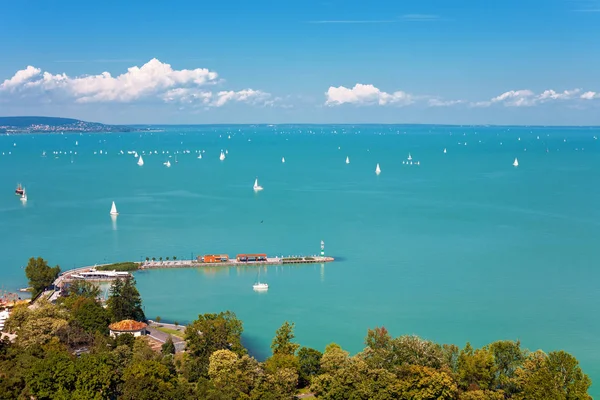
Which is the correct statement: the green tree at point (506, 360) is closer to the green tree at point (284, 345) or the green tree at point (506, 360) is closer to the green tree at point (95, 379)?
the green tree at point (284, 345)

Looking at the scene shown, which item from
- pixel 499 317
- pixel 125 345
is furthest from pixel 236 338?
pixel 499 317

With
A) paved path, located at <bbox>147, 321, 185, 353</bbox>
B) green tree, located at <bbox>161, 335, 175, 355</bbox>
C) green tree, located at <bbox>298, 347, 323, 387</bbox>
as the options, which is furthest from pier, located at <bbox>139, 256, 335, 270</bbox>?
green tree, located at <bbox>298, 347, 323, 387</bbox>

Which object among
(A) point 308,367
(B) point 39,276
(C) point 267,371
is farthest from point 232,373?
(B) point 39,276

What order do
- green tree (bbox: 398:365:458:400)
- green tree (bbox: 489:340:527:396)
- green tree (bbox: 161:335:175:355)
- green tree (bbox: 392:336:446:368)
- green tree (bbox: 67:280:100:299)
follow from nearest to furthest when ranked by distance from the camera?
green tree (bbox: 398:365:458:400) → green tree (bbox: 489:340:527:396) → green tree (bbox: 392:336:446:368) → green tree (bbox: 161:335:175:355) → green tree (bbox: 67:280:100:299)

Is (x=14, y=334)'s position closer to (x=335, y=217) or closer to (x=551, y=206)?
(x=335, y=217)

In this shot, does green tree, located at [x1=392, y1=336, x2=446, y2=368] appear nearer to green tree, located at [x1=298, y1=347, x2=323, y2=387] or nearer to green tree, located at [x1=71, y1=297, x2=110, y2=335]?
green tree, located at [x1=298, y1=347, x2=323, y2=387]

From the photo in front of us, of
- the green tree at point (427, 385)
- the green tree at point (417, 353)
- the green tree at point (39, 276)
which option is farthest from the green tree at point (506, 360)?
the green tree at point (39, 276)

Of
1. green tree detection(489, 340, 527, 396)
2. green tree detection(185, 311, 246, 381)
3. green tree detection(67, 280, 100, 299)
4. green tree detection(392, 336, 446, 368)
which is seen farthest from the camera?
green tree detection(67, 280, 100, 299)
